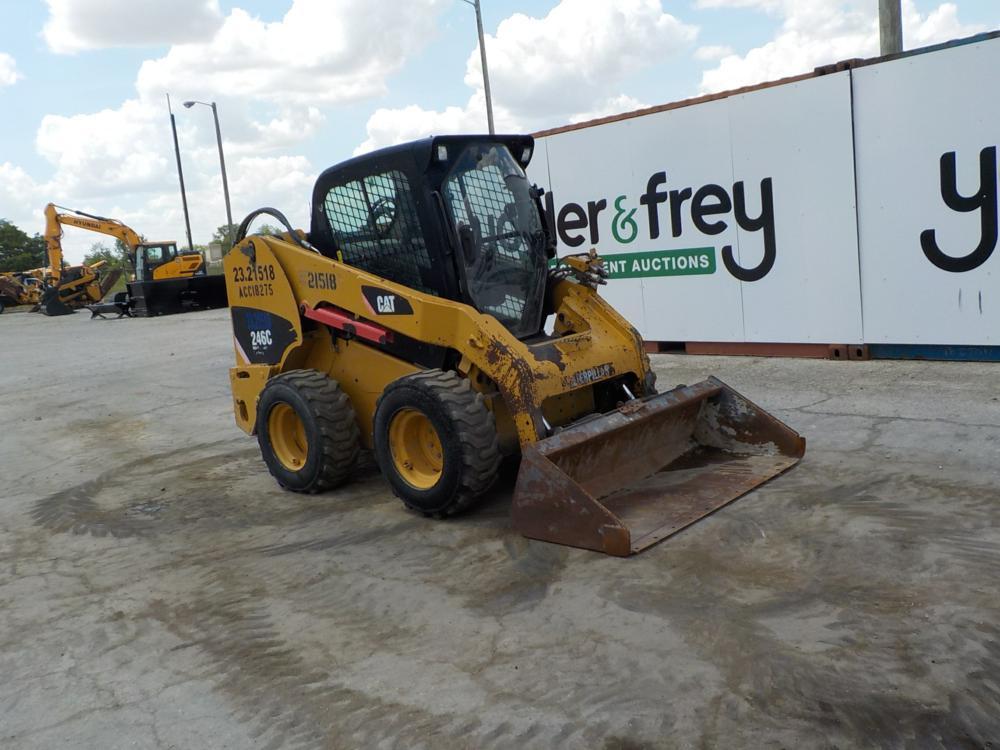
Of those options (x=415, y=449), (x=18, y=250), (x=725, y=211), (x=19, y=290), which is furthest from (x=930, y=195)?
(x=18, y=250)

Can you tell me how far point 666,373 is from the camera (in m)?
9.70

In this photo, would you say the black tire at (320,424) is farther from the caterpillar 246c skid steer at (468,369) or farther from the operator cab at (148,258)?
the operator cab at (148,258)

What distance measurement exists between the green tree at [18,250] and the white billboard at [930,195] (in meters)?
57.9

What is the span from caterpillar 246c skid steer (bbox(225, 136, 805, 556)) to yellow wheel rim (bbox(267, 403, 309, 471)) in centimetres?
1

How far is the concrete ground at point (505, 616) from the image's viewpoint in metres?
3.06

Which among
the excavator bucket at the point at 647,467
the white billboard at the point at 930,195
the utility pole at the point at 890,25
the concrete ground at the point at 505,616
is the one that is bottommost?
the concrete ground at the point at 505,616

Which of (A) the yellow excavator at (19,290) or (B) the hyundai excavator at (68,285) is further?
(A) the yellow excavator at (19,290)

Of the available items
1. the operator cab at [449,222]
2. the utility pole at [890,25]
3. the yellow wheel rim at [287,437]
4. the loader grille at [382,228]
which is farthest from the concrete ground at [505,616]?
the utility pole at [890,25]

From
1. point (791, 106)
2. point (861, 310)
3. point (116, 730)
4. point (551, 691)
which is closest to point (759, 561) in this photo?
point (551, 691)

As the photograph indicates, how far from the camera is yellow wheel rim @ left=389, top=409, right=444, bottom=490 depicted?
5277mm

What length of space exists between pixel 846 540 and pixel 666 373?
5371 millimetres

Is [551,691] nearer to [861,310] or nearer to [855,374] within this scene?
[855,374]

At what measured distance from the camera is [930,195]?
8602 millimetres

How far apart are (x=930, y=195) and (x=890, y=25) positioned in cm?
281
